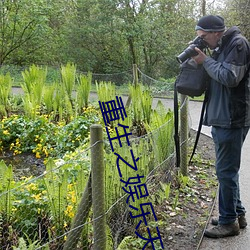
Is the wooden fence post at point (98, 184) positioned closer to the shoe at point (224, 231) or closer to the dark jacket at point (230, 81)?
the dark jacket at point (230, 81)

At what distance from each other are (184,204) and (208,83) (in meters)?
1.48

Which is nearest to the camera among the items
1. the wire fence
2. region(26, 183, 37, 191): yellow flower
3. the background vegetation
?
the wire fence

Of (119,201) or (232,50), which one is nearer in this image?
(232,50)

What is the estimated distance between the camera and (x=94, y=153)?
2400mm

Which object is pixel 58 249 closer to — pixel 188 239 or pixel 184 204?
pixel 188 239

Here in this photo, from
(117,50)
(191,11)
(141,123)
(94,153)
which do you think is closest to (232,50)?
(94,153)

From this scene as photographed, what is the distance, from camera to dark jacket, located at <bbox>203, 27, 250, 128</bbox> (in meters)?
2.90

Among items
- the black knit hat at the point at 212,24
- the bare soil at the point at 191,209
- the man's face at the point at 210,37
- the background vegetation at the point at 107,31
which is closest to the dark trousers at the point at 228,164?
the bare soil at the point at 191,209

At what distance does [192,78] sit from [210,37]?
365 millimetres

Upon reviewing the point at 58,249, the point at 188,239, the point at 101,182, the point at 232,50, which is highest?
the point at 232,50

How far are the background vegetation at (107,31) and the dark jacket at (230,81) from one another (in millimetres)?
12772

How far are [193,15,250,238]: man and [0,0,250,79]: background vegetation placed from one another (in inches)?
501

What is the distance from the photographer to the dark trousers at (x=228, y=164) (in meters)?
3.10

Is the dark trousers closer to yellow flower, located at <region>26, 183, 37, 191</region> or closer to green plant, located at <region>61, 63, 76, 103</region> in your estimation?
yellow flower, located at <region>26, 183, 37, 191</region>
